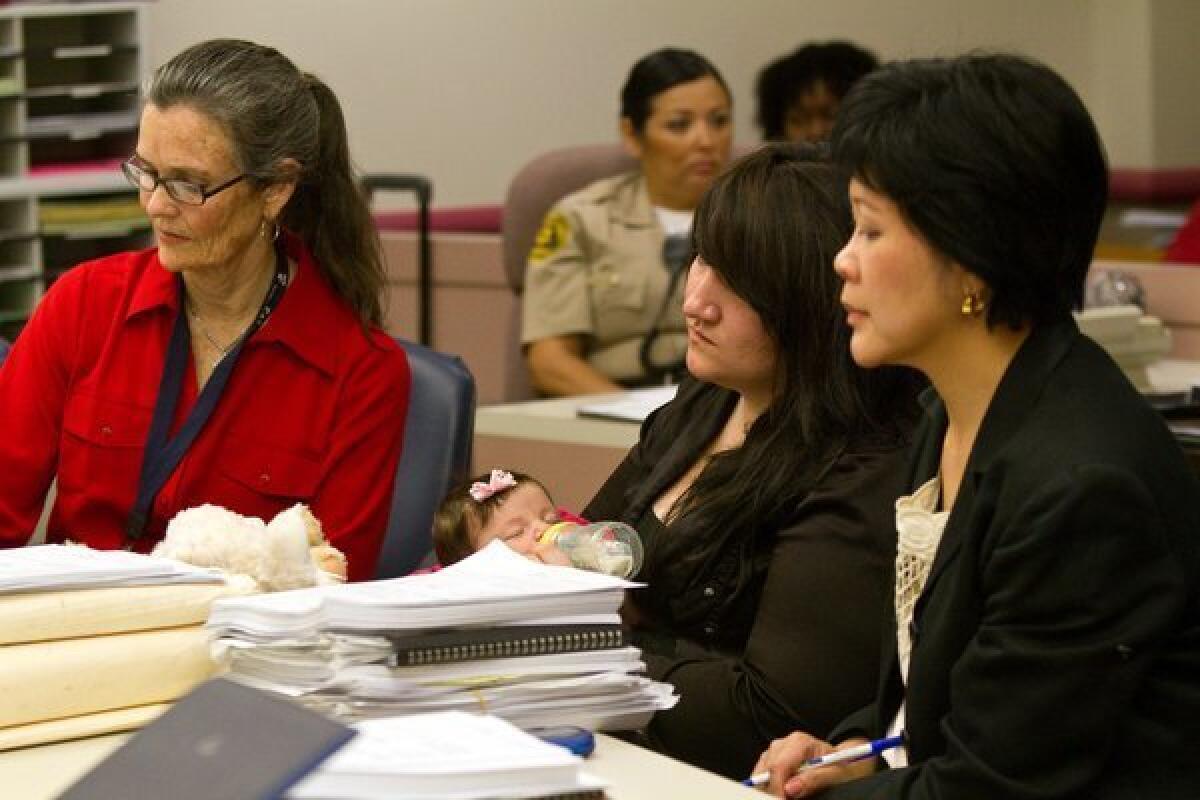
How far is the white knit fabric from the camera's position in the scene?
72.5 inches

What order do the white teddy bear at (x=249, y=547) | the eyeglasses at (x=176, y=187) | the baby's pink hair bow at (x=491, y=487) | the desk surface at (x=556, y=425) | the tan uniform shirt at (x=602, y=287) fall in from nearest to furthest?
1. the white teddy bear at (x=249, y=547)
2. the baby's pink hair bow at (x=491, y=487)
3. the eyeglasses at (x=176, y=187)
4. the desk surface at (x=556, y=425)
5. the tan uniform shirt at (x=602, y=287)

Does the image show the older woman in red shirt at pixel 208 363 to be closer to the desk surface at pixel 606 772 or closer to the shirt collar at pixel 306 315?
the shirt collar at pixel 306 315

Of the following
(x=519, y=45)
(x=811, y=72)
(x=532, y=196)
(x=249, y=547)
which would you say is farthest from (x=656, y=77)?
(x=249, y=547)

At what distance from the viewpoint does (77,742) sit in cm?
181

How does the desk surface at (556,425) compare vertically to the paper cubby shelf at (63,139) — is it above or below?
below

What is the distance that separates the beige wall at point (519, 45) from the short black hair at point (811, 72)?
0.65m

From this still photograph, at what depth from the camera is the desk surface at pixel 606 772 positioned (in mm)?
1663

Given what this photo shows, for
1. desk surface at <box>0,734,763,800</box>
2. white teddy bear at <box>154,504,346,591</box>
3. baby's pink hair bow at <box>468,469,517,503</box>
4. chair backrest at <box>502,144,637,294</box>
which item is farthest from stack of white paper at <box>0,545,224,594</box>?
chair backrest at <box>502,144,637,294</box>

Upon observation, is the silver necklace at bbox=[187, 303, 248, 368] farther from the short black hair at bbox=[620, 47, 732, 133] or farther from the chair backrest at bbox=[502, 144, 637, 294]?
the short black hair at bbox=[620, 47, 732, 133]

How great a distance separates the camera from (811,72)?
5480 mm

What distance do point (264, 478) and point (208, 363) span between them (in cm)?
17

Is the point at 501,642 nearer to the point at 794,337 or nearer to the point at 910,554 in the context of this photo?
the point at 910,554

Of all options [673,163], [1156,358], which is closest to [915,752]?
[1156,358]

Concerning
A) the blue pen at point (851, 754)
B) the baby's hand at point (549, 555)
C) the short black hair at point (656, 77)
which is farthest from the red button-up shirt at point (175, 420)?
the short black hair at point (656, 77)
